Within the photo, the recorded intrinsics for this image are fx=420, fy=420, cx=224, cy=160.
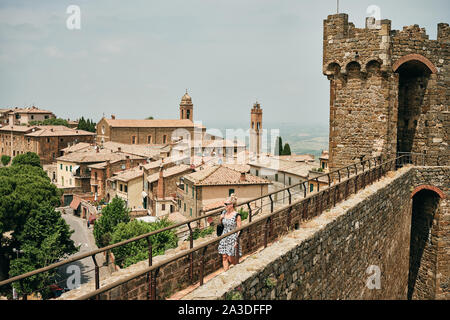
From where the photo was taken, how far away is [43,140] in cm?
8588

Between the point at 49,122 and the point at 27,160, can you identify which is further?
the point at 49,122

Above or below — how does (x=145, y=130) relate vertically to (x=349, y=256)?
above

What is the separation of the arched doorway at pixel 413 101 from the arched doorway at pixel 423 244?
1.72 meters

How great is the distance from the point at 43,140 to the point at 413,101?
273ft

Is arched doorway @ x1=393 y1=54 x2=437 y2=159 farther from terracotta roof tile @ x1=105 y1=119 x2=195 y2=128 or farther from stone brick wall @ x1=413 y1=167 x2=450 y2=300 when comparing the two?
terracotta roof tile @ x1=105 y1=119 x2=195 y2=128

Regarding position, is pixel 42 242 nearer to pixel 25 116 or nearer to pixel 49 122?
pixel 49 122

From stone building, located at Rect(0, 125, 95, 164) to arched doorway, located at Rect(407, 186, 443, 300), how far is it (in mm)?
82634

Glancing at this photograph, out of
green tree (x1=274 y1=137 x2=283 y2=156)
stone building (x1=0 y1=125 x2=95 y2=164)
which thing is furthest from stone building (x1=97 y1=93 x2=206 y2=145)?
green tree (x1=274 y1=137 x2=283 y2=156)

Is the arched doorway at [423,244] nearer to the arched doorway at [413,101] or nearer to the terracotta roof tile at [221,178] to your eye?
the arched doorway at [413,101]

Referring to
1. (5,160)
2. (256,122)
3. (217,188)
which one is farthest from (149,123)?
(217,188)

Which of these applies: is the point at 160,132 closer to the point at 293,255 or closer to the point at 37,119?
the point at 37,119

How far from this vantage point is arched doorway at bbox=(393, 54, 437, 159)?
14.5 meters

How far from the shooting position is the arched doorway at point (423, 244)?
579 inches
